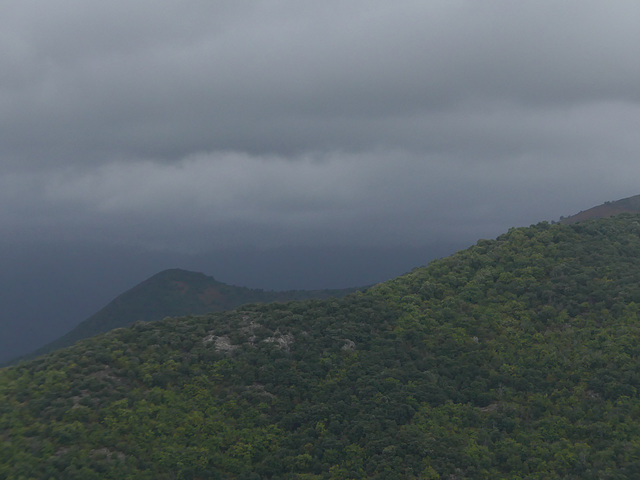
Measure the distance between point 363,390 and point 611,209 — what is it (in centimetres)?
11677

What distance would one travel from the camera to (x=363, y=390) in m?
40.3

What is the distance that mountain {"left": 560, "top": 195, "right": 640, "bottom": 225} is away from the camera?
5192 inches

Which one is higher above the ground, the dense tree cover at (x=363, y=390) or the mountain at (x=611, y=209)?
the mountain at (x=611, y=209)

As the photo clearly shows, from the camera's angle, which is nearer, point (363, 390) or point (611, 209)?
point (363, 390)

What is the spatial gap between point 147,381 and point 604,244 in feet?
152

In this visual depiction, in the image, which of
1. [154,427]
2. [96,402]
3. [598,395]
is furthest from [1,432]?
[598,395]

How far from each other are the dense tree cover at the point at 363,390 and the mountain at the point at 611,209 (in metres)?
85.7

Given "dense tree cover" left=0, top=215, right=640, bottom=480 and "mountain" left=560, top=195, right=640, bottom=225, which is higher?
"mountain" left=560, top=195, right=640, bottom=225

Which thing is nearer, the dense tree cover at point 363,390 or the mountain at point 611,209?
the dense tree cover at point 363,390

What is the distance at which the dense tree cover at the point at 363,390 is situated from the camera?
111 ft

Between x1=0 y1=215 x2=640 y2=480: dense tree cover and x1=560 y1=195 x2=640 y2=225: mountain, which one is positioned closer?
x1=0 y1=215 x2=640 y2=480: dense tree cover

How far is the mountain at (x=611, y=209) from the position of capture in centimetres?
13188

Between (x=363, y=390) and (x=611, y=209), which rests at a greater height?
(x=611, y=209)

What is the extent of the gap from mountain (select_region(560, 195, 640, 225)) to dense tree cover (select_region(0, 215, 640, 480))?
85.7 meters
